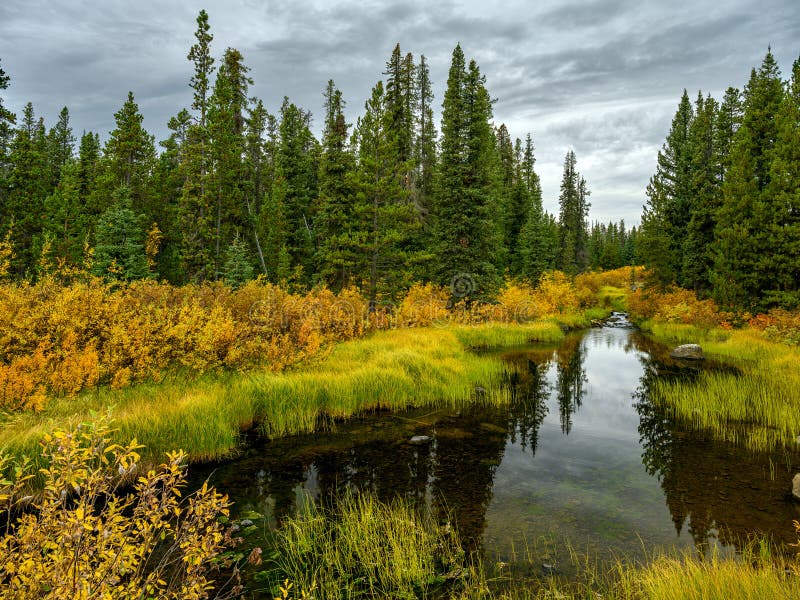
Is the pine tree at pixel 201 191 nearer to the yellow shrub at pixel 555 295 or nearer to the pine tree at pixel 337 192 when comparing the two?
the pine tree at pixel 337 192

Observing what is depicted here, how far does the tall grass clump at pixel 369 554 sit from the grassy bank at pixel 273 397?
3.12m

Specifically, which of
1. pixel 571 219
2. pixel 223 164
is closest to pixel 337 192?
pixel 223 164

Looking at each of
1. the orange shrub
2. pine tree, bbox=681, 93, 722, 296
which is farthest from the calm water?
pine tree, bbox=681, 93, 722, 296

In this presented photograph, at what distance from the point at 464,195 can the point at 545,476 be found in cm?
2316

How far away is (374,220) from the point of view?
2572 cm

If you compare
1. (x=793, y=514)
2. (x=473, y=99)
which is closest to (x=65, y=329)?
(x=793, y=514)

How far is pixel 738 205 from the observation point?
25812mm

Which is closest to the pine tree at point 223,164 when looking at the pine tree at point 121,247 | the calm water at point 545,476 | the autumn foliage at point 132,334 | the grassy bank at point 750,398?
the pine tree at point 121,247

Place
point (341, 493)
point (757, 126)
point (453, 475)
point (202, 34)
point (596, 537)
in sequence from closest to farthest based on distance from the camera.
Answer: point (596, 537)
point (341, 493)
point (453, 475)
point (757, 126)
point (202, 34)

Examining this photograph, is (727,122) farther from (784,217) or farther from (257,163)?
(257,163)

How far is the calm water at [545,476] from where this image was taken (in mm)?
7246

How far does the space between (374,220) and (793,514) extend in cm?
2202

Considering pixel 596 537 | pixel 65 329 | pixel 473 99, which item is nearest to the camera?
pixel 596 537

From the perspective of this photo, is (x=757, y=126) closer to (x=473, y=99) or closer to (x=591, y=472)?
(x=473, y=99)
